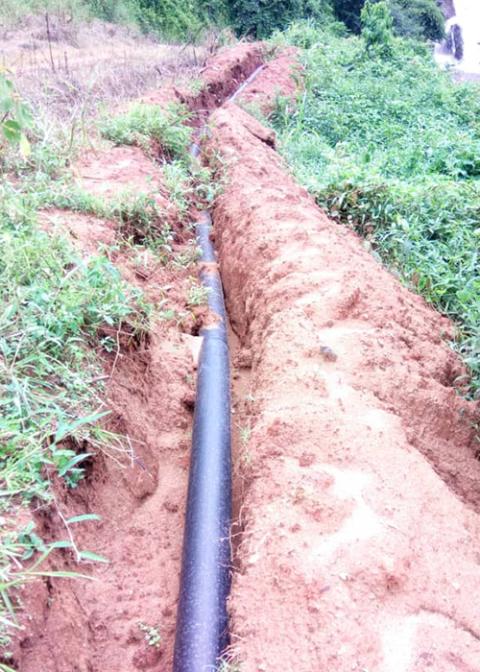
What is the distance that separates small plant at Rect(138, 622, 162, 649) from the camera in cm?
218

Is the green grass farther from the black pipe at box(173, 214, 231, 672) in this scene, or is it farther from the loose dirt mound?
the black pipe at box(173, 214, 231, 672)

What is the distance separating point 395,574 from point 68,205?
3.35m

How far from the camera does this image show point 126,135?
18.9 feet

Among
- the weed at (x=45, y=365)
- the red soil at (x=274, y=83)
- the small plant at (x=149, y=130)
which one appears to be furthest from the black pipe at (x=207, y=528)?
the red soil at (x=274, y=83)

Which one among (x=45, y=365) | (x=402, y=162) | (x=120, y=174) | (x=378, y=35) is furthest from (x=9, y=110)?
(x=378, y=35)

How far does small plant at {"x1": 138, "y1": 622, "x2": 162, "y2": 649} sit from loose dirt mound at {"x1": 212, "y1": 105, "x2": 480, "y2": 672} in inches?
16.2

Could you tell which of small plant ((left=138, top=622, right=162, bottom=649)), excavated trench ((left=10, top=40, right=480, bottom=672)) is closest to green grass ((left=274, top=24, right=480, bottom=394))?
excavated trench ((left=10, top=40, right=480, bottom=672))

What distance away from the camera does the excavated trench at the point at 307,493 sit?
1.85 metres

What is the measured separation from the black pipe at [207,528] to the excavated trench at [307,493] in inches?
3.3

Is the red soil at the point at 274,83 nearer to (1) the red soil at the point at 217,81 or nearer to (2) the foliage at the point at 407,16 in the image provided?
(1) the red soil at the point at 217,81

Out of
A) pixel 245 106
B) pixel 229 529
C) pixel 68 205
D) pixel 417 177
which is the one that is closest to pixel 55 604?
pixel 229 529

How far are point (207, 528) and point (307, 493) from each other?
455 mm

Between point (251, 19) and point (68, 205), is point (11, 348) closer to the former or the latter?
point (68, 205)

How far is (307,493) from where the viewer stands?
7.43 ft
